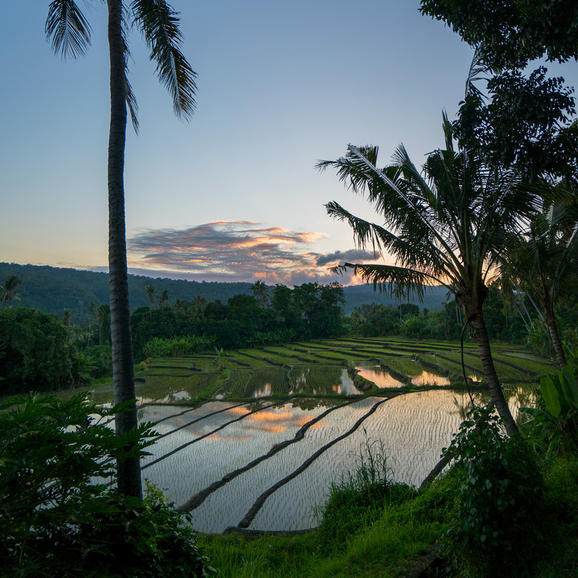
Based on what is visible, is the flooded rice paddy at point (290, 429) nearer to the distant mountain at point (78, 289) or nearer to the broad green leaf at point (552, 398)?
the broad green leaf at point (552, 398)

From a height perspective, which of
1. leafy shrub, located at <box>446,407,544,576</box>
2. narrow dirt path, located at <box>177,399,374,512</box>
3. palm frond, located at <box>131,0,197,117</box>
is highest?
palm frond, located at <box>131,0,197,117</box>

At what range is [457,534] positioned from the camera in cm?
287

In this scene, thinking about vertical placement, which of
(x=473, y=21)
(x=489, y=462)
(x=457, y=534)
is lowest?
(x=457, y=534)

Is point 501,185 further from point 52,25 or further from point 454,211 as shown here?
point 52,25

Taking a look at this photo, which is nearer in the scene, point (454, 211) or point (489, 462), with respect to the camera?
point (489, 462)

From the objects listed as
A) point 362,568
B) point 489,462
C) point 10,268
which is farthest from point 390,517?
point 10,268

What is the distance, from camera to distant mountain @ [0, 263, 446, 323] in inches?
2731

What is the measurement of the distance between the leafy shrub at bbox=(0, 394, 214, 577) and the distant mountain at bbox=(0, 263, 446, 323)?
54102 millimetres

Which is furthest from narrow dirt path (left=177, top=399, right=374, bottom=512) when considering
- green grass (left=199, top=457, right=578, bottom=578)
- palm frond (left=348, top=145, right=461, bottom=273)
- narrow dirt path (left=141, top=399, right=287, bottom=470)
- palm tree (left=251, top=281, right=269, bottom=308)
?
palm tree (left=251, top=281, right=269, bottom=308)

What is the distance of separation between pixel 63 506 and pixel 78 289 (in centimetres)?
8666

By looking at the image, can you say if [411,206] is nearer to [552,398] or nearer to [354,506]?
[552,398]

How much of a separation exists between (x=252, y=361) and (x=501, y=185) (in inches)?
1039

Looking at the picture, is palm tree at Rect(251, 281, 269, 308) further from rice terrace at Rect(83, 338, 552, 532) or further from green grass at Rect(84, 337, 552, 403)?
rice terrace at Rect(83, 338, 552, 532)

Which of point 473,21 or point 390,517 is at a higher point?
point 473,21
